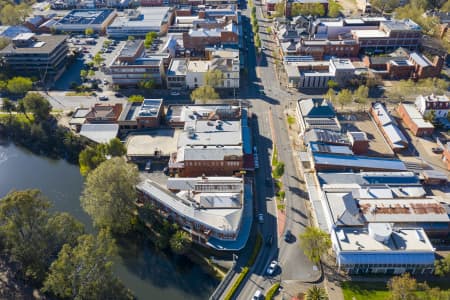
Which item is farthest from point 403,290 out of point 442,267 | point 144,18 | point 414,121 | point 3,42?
point 144,18

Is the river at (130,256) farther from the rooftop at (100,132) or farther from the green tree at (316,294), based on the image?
the green tree at (316,294)

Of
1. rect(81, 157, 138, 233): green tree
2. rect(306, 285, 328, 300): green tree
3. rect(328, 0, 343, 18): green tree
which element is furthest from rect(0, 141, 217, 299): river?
rect(328, 0, 343, 18): green tree

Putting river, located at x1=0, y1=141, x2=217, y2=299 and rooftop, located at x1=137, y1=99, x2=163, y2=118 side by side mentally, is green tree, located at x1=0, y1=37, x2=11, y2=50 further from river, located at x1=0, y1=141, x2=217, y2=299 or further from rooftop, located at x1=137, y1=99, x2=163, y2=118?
rooftop, located at x1=137, y1=99, x2=163, y2=118

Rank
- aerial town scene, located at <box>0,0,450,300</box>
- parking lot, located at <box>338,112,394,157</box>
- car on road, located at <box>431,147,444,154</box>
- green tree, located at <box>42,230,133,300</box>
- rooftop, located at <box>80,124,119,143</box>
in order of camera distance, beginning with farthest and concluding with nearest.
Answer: rooftop, located at <box>80,124,119,143</box> → parking lot, located at <box>338,112,394,157</box> → car on road, located at <box>431,147,444,154</box> → aerial town scene, located at <box>0,0,450,300</box> → green tree, located at <box>42,230,133,300</box>

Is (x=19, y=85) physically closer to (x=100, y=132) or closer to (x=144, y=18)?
(x=100, y=132)

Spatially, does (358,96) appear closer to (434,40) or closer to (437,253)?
(437,253)

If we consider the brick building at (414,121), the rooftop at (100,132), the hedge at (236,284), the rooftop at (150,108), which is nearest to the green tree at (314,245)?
the hedge at (236,284)
